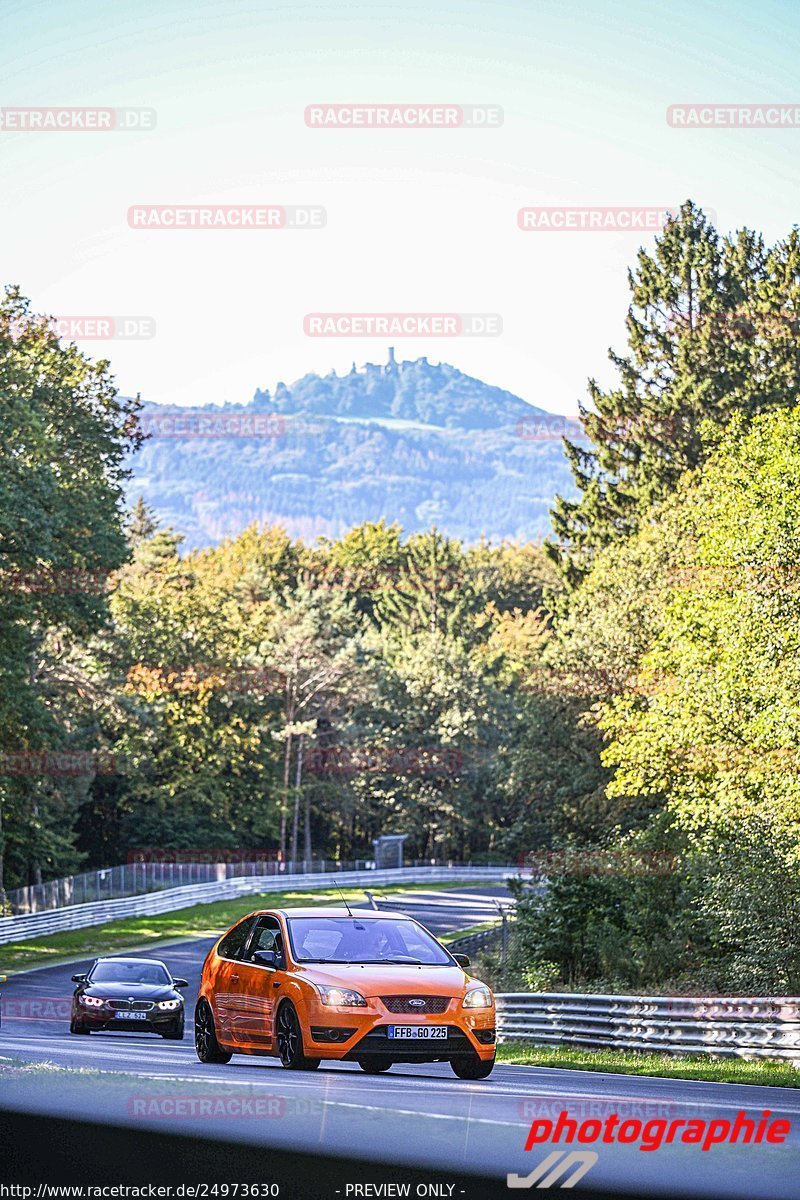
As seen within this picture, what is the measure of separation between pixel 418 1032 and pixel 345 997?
2.05ft

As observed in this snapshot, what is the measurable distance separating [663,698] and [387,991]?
25088 mm

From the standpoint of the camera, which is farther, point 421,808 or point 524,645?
point 524,645

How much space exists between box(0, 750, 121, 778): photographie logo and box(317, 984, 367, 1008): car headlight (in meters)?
32.0

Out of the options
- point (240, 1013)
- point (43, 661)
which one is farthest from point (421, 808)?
point (240, 1013)

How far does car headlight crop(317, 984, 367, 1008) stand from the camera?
12.1m

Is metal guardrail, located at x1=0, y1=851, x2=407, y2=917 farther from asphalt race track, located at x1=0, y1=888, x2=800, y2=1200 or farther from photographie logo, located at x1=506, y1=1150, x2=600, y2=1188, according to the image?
photographie logo, located at x1=506, y1=1150, x2=600, y2=1188

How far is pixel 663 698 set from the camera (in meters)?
36.5

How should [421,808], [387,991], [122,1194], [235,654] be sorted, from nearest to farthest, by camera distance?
[122,1194]
[387,991]
[235,654]
[421,808]

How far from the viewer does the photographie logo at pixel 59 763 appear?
147 ft

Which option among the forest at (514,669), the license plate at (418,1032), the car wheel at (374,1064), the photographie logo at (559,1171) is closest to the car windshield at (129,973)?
the forest at (514,669)

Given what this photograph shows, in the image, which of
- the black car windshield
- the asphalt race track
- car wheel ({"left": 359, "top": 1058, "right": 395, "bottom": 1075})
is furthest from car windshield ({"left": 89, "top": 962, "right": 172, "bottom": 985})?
the asphalt race track

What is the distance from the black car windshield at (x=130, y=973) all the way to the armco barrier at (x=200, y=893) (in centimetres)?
Result: 2461

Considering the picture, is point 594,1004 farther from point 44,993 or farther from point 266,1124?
point 266,1124

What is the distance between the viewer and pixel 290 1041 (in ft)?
40.4
